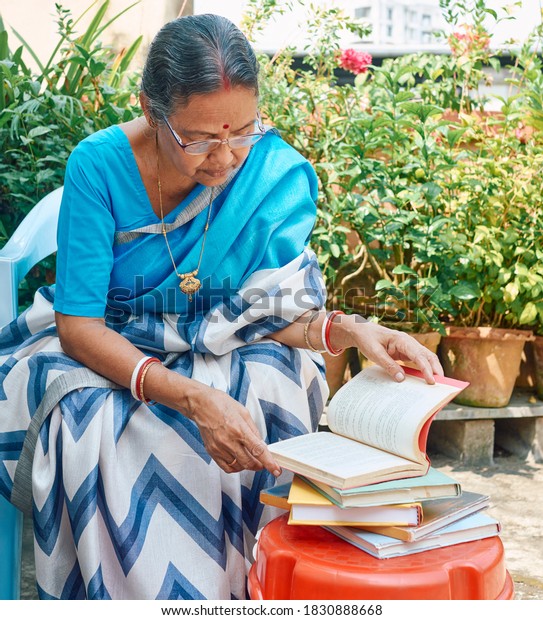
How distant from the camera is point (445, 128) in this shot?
3.29 metres

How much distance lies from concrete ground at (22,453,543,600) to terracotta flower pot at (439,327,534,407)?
275mm

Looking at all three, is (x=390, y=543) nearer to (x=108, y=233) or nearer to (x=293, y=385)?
(x=293, y=385)

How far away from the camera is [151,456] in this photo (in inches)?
69.1

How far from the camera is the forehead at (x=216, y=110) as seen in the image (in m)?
1.71

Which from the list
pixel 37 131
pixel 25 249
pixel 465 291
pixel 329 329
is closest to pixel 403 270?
pixel 465 291

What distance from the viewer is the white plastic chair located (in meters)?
1.96

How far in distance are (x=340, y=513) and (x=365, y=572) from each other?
0.13 meters

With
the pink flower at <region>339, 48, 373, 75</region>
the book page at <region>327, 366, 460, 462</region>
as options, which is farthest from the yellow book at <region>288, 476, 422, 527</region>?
the pink flower at <region>339, 48, 373, 75</region>

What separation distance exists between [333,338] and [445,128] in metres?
1.68

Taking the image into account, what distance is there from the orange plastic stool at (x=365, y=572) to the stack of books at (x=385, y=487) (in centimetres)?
3

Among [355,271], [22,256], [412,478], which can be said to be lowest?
[355,271]

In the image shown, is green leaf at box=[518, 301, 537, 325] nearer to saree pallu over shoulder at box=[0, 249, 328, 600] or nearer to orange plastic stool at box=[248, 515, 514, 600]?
saree pallu over shoulder at box=[0, 249, 328, 600]

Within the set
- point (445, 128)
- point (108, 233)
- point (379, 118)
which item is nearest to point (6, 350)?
point (108, 233)

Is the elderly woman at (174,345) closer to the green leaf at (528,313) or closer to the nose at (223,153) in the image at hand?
the nose at (223,153)
